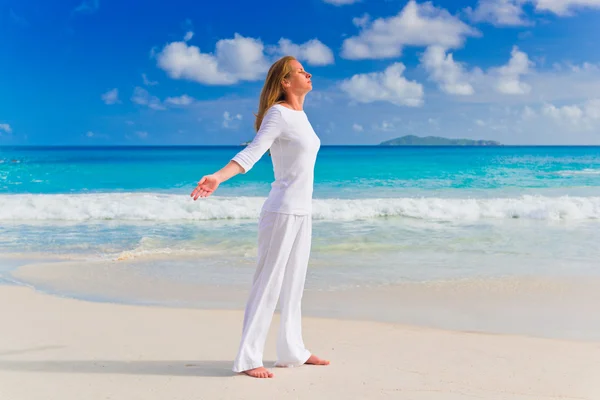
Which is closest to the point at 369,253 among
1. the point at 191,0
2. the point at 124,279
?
the point at 124,279

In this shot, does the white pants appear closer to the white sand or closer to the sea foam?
the white sand

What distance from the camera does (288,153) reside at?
399cm

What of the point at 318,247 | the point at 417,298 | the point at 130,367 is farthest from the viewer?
the point at 318,247

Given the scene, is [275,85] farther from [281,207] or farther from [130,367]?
[130,367]

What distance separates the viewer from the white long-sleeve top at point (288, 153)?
391 centimetres

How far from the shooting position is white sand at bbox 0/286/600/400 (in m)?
3.81

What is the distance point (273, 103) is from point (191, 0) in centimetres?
6239

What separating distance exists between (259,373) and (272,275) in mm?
614

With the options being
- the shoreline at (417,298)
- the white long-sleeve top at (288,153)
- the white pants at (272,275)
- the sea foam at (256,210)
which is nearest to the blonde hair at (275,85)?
the white long-sleeve top at (288,153)

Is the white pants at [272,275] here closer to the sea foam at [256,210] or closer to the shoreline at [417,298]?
the shoreline at [417,298]

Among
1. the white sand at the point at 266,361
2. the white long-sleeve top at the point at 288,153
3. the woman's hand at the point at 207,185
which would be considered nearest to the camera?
the woman's hand at the point at 207,185

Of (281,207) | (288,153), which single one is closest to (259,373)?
(281,207)

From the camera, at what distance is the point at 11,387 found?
152 inches

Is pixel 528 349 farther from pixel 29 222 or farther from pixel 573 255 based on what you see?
pixel 29 222
